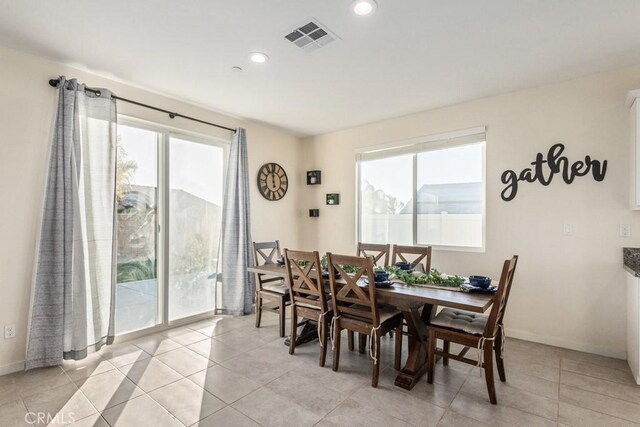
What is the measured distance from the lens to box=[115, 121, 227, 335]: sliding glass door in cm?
329

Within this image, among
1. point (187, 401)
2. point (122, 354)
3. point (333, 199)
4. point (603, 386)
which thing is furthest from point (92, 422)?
point (333, 199)

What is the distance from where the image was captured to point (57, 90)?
9.04 feet

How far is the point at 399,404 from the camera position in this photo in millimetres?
2127

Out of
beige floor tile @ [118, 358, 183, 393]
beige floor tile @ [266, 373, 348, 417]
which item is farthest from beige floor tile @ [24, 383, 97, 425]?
beige floor tile @ [266, 373, 348, 417]

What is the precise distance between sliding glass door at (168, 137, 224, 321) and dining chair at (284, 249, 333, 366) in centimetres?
158

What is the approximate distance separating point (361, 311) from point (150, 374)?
182 cm

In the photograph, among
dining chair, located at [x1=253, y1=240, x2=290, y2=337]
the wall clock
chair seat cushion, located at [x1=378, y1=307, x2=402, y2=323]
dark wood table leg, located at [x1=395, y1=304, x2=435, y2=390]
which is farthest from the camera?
the wall clock

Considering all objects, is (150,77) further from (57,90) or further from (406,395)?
(406,395)

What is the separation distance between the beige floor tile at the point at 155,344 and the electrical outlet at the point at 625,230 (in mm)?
Answer: 4396

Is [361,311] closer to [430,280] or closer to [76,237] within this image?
[430,280]

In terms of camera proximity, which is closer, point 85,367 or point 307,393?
point 307,393

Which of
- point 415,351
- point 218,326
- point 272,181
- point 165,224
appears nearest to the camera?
point 415,351

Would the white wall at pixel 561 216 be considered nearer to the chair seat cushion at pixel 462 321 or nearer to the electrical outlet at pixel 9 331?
the chair seat cushion at pixel 462 321

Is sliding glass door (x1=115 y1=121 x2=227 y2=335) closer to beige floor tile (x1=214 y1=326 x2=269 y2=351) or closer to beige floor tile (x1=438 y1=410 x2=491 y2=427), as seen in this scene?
beige floor tile (x1=214 y1=326 x2=269 y2=351)
